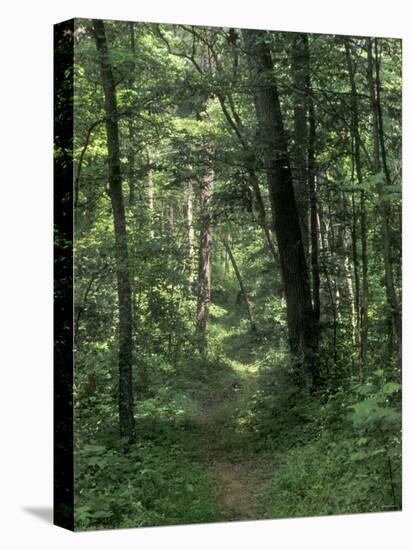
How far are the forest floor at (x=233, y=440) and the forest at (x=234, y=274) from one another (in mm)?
14

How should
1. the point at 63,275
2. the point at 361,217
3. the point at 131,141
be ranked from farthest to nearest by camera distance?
the point at 361,217 < the point at 131,141 < the point at 63,275

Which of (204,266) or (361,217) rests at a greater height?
(361,217)

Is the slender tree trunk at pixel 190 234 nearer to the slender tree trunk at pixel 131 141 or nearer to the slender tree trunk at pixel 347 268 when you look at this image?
the slender tree trunk at pixel 131 141

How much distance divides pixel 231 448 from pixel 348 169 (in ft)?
9.24

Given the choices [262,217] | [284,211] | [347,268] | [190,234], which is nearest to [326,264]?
[347,268]

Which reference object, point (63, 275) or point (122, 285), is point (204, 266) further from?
point (63, 275)

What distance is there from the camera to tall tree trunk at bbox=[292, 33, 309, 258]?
894 cm

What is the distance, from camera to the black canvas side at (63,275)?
792 cm

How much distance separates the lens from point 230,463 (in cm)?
852

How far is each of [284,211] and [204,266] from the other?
1.05 meters

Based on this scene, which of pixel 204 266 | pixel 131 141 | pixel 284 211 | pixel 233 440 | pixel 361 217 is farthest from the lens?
pixel 361 217

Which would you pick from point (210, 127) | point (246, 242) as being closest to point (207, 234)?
point (246, 242)

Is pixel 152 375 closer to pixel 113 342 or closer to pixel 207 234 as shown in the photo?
pixel 113 342

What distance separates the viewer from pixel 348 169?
30.3 ft
